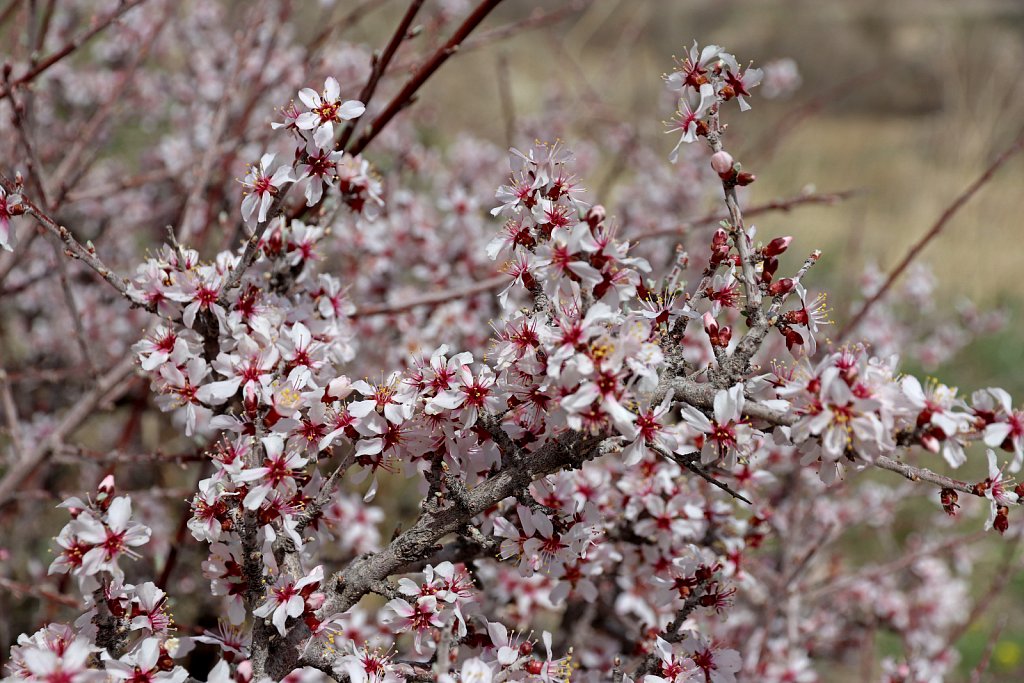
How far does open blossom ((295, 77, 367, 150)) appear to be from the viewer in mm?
1254

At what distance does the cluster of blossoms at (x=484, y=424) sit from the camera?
40.0 inches

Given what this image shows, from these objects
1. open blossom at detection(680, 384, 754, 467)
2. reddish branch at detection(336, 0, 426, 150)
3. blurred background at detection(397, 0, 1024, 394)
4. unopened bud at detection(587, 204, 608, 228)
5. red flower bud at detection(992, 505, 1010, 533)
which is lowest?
red flower bud at detection(992, 505, 1010, 533)

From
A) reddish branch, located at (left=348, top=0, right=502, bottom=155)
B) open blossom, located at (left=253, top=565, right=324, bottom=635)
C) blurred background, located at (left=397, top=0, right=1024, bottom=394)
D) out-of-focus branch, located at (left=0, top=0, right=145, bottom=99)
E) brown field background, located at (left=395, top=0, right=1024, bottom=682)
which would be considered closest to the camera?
open blossom, located at (left=253, top=565, right=324, bottom=635)

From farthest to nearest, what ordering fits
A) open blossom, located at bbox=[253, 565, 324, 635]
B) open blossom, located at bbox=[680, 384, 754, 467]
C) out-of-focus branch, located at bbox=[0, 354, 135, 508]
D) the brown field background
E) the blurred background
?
1. the blurred background
2. the brown field background
3. out-of-focus branch, located at bbox=[0, 354, 135, 508]
4. open blossom, located at bbox=[253, 565, 324, 635]
5. open blossom, located at bbox=[680, 384, 754, 467]

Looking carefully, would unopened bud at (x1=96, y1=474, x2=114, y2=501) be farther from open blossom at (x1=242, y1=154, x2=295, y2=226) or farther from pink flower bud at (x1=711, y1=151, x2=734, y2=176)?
pink flower bud at (x1=711, y1=151, x2=734, y2=176)

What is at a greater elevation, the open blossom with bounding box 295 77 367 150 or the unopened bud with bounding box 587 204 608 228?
the open blossom with bounding box 295 77 367 150

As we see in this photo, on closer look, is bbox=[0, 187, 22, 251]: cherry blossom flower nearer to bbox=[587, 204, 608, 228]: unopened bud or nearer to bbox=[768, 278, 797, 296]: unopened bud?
bbox=[587, 204, 608, 228]: unopened bud

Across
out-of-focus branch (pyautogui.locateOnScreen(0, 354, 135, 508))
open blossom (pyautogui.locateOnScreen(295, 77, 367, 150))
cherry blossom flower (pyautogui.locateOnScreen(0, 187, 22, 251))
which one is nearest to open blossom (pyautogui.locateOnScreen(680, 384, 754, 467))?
open blossom (pyautogui.locateOnScreen(295, 77, 367, 150))

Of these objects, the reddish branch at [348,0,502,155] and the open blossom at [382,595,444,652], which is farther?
the reddish branch at [348,0,502,155]

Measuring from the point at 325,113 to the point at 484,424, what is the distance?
0.60 meters

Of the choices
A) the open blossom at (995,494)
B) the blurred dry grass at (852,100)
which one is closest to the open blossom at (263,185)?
the open blossom at (995,494)

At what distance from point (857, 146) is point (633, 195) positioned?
1580cm

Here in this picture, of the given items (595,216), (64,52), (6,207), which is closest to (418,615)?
(595,216)

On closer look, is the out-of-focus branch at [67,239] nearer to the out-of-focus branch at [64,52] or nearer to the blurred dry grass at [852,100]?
the out-of-focus branch at [64,52]
